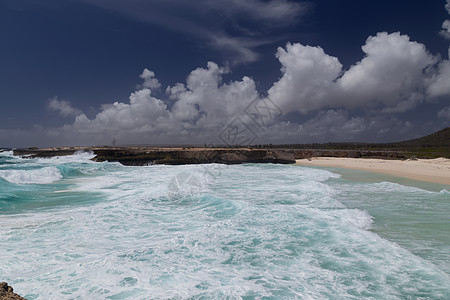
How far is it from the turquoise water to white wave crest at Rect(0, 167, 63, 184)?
34.1ft

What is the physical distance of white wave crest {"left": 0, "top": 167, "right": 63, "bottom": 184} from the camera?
1949cm

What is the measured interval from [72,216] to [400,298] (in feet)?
31.2

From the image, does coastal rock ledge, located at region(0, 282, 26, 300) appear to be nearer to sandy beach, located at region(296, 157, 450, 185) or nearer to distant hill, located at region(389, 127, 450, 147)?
sandy beach, located at region(296, 157, 450, 185)

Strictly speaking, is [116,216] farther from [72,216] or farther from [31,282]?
[31,282]

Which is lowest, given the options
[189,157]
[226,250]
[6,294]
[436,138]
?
[226,250]

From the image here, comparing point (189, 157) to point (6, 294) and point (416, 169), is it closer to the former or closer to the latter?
point (416, 169)

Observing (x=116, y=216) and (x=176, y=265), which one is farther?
(x=116, y=216)

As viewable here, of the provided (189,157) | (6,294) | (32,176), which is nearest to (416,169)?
(189,157)

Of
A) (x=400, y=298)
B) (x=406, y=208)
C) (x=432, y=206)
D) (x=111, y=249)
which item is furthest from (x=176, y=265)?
(x=432, y=206)

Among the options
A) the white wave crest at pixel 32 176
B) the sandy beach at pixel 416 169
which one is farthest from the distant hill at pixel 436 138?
the white wave crest at pixel 32 176

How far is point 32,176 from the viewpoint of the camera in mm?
21203

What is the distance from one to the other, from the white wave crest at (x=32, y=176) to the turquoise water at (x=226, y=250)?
1041 cm

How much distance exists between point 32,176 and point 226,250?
73.2 ft

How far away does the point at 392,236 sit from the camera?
22.1 feet
